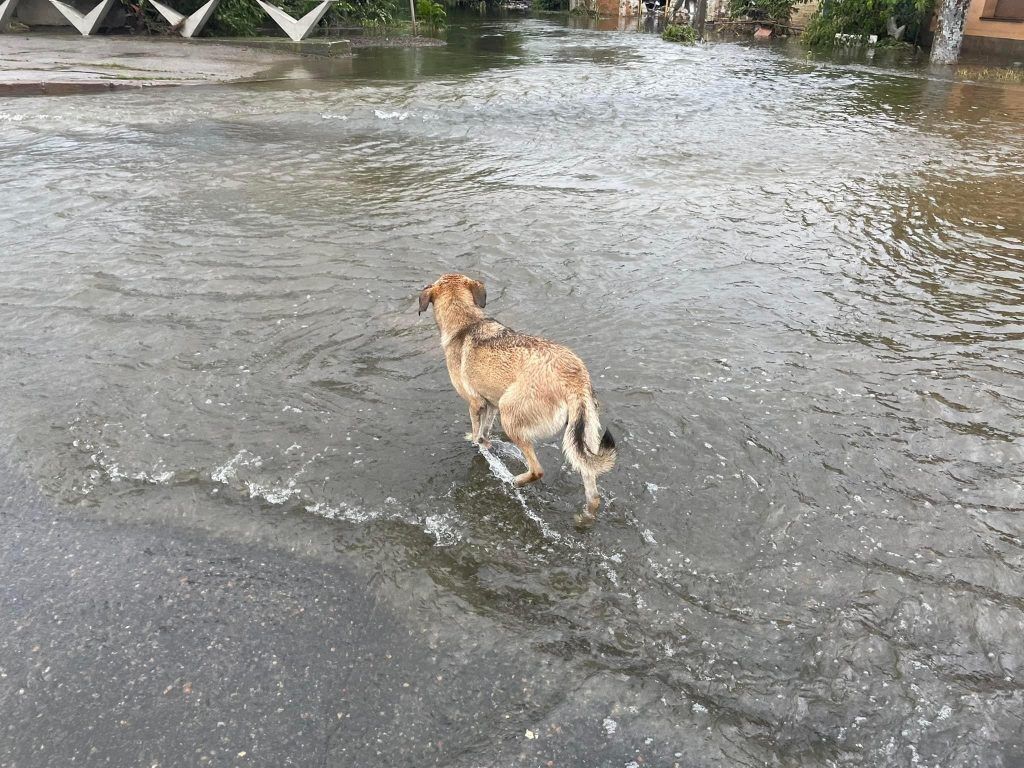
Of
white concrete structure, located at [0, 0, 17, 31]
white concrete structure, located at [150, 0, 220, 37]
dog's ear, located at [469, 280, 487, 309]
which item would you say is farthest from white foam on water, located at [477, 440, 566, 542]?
white concrete structure, located at [0, 0, 17, 31]

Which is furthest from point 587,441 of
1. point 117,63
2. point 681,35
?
point 681,35

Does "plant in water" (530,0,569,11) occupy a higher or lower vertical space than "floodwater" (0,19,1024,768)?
higher

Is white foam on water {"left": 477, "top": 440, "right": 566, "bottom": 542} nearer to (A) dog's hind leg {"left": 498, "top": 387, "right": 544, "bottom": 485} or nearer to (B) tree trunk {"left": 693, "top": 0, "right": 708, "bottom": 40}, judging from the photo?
(A) dog's hind leg {"left": 498, "top": 387, "right": 544, "bottom": 485}

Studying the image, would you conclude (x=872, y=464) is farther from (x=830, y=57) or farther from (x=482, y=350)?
(x=830, y=57)

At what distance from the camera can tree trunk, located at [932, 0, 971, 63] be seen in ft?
66.8

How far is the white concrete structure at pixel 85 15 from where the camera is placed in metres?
21.9

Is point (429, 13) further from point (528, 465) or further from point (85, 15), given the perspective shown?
point (528, 465)

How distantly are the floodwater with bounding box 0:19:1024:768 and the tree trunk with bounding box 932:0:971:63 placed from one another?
1336 cm

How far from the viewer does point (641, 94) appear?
55.1 ft

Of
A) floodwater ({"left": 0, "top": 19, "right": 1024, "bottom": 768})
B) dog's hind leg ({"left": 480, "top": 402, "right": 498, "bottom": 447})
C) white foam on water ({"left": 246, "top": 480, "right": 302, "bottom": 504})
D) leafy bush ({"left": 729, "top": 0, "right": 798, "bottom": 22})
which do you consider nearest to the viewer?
floodwater ({"left": 0, "top": 19, "right": 1024, "bottom": 768})

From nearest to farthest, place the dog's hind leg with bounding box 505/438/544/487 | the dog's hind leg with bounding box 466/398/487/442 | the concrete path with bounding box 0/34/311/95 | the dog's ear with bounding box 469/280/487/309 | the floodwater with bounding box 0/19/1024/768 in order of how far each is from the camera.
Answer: the floodwater with bounding box 0/19/1024/768
the dog's hind leg with bounding box 505/438/544/487
the dog's hind leg with bounding box 466/398/487/442
the dog's ear with bounding box 469/280/487/309
the concrete path with bounding box 0/34/311/95

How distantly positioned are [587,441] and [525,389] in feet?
1.60

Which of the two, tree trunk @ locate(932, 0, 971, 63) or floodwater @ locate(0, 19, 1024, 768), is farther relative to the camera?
tree trunk @ locate(932, 0, 971, 63)

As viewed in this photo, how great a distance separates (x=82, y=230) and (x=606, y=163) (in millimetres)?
7620
